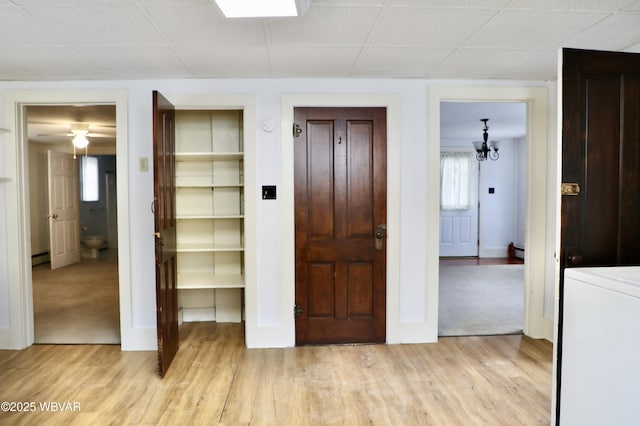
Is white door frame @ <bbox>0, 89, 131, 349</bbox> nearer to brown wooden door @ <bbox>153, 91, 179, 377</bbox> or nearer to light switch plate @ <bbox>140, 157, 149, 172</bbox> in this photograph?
light switch plate @ <bbox>140, 157, 149, 172</bbox>

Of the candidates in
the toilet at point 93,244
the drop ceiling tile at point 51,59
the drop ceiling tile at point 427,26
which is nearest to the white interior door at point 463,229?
the drop ceiling tile at point 427,26

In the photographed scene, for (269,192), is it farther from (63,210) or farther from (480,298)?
(63,210)

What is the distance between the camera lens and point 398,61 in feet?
9.46

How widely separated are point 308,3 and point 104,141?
6.70 metres

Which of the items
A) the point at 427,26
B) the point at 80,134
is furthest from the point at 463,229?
the point at 80,134

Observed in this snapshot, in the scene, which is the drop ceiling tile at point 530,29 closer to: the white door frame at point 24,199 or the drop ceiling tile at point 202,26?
the drop ceiling tile at point 202,26

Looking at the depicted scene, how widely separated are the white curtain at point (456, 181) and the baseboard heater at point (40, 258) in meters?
7.71

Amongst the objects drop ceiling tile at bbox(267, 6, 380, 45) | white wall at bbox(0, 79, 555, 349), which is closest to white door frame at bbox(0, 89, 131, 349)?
white wall at bbox(0, 79, 555, 349)

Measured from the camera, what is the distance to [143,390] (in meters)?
2.59

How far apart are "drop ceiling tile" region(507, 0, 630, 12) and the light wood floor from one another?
7.38ft

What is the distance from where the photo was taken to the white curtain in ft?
25.9

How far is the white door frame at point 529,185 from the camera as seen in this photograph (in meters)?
3.32

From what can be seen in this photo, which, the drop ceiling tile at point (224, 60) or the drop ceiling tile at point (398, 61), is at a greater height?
the drop ceiling tile at point (398, 61)

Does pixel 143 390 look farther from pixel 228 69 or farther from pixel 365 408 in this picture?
pixel 228 69
